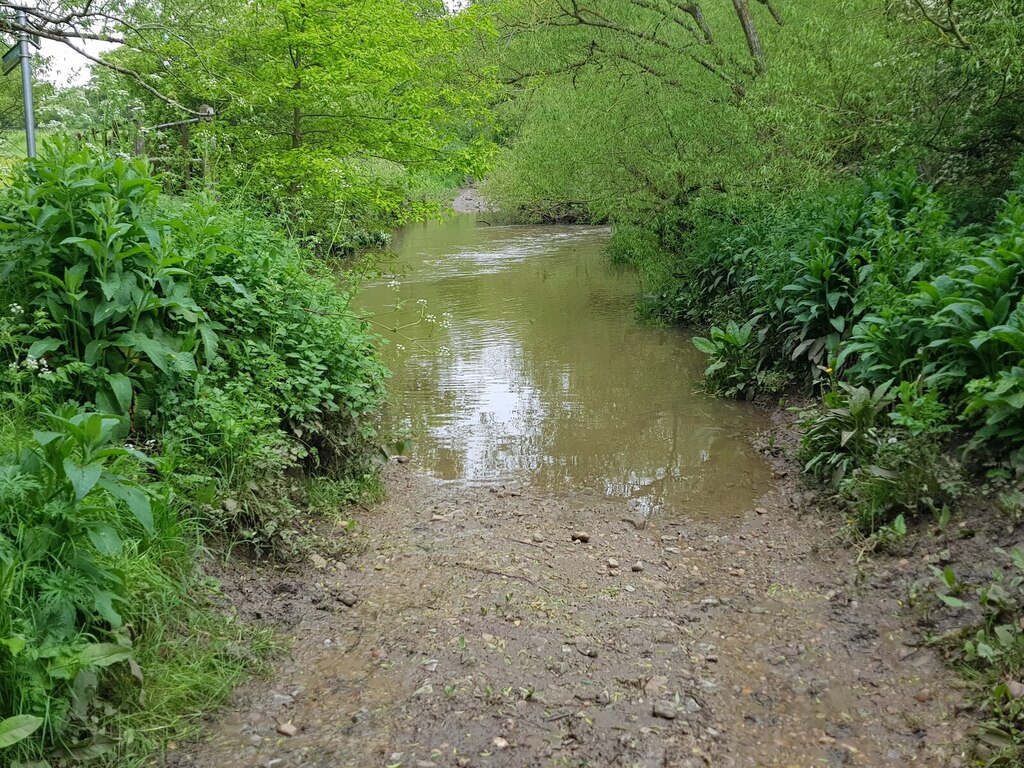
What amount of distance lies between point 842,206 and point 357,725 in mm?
7490

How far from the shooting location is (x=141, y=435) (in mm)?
4180

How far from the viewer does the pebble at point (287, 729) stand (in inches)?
118

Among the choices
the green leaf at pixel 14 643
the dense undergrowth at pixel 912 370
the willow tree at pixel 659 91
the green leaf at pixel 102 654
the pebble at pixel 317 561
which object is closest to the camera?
the green leaf at pixel 14 643

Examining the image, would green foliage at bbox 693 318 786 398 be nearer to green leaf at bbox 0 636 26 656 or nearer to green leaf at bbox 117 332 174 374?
green leaf at bbox 117 332 174 374

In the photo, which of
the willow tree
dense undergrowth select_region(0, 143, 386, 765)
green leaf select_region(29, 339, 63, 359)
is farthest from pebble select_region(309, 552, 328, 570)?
the willow tree

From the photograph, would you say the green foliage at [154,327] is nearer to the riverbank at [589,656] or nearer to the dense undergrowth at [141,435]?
the dense undergrowth at [141,435]

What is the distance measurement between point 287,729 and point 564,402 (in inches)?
246

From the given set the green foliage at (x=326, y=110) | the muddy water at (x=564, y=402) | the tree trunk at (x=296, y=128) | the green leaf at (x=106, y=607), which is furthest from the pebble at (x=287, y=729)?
the tree trunk at (x=296, y=128)

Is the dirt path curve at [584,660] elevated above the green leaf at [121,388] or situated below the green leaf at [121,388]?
below

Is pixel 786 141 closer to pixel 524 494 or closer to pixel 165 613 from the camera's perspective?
pixel 524 494

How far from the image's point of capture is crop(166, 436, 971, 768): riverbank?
2997mm

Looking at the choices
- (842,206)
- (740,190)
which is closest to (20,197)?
(842,206)

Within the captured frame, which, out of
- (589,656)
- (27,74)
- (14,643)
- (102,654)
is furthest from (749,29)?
(14,643)

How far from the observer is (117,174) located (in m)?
4.29
